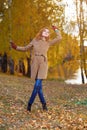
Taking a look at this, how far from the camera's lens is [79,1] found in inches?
1250

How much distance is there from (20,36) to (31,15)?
207cm

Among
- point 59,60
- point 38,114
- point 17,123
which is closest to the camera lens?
point 17,123

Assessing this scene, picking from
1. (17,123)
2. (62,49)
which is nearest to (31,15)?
(62,49)

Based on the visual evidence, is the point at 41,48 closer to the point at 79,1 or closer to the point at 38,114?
the point at 38,114

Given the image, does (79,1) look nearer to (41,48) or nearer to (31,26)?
(31,26)

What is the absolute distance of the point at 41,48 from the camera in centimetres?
1014

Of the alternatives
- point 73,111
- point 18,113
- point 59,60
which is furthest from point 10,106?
point 59,60

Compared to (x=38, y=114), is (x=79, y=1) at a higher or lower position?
higher

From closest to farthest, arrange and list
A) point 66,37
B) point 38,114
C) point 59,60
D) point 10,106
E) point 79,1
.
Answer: point 38,114
point 10,106
point 79,1
point 66,37
point 59,60

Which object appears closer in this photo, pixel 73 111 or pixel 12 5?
pixel 73 111

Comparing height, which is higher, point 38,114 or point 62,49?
point 38,114

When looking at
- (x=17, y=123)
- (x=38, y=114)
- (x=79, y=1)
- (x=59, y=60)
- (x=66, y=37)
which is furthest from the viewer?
(x=59, y=60)

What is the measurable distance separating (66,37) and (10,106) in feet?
77.2

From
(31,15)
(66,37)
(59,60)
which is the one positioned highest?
(31,15)
